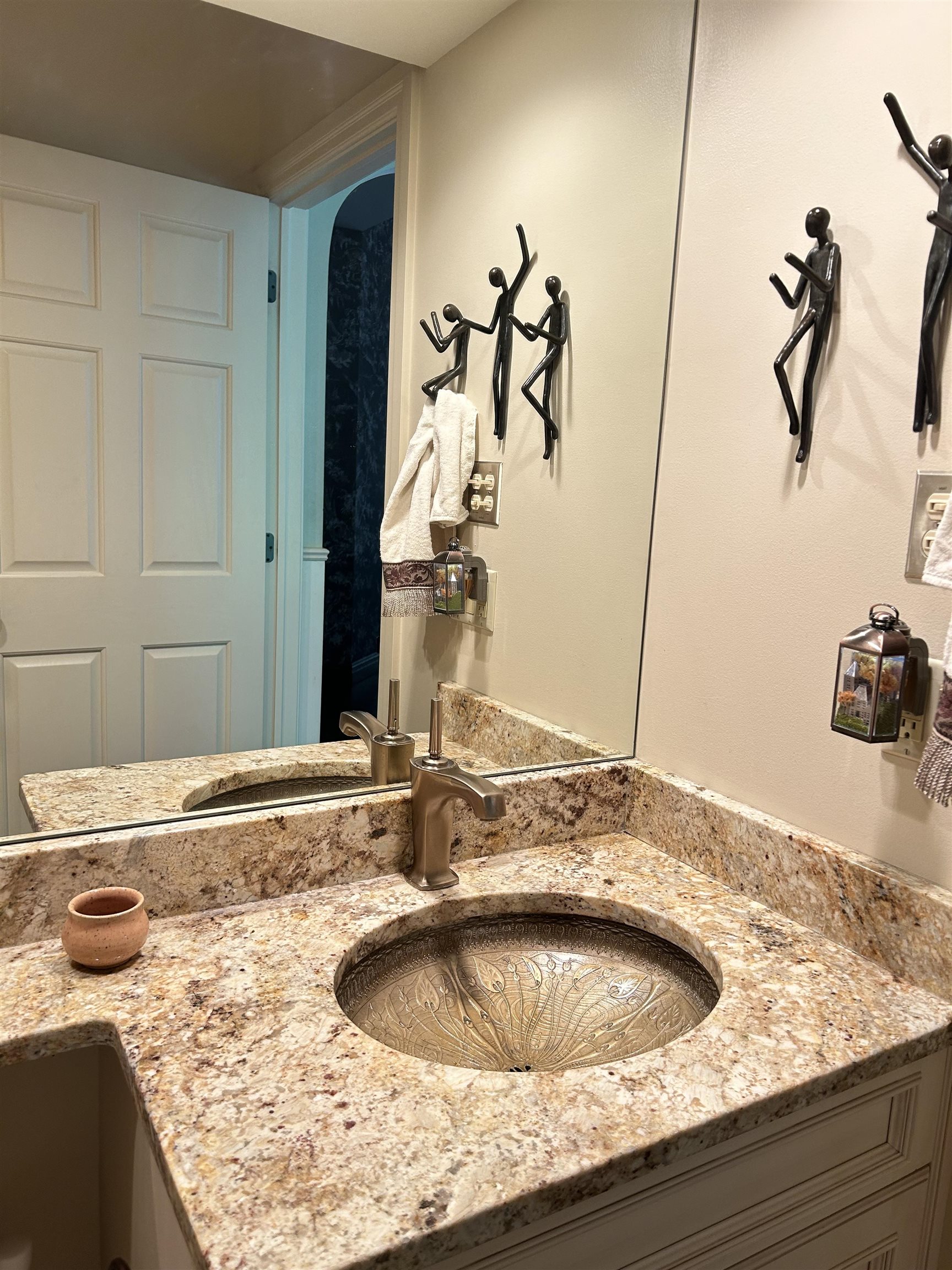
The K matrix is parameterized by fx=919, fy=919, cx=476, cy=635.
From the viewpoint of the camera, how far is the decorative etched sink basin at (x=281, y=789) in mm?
1160

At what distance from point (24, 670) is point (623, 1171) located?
30.8 inches

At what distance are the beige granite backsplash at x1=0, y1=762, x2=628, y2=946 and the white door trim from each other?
12 cm

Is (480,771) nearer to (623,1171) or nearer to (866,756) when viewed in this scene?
(866,756)

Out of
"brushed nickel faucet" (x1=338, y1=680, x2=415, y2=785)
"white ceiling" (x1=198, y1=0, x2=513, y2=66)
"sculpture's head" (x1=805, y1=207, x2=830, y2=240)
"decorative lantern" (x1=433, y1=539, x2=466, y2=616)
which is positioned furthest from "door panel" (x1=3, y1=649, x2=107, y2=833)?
"sculpture's head" (x1=805, y1=207, x2=830, y2=240)

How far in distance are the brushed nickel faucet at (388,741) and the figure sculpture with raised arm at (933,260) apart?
75 cm

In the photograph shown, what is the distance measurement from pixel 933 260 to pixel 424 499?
2.23 ft

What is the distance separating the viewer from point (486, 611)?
4.69 ft

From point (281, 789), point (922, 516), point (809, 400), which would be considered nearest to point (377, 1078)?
point (281, 789)

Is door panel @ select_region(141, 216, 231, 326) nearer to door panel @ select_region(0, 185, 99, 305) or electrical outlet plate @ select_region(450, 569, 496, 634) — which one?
→ door panel @ select_region(0, 185, 99, 305)

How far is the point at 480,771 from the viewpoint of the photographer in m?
1.36

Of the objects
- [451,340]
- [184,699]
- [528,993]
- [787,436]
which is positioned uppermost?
[451,340]

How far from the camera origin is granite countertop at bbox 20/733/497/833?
1053 millimetres

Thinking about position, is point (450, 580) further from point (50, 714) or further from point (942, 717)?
point (942, 717)

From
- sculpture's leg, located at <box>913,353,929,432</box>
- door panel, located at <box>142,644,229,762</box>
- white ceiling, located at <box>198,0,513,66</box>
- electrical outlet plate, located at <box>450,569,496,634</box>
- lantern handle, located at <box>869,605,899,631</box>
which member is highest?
white ceiling, located at <box>198,0,513,66</box>
